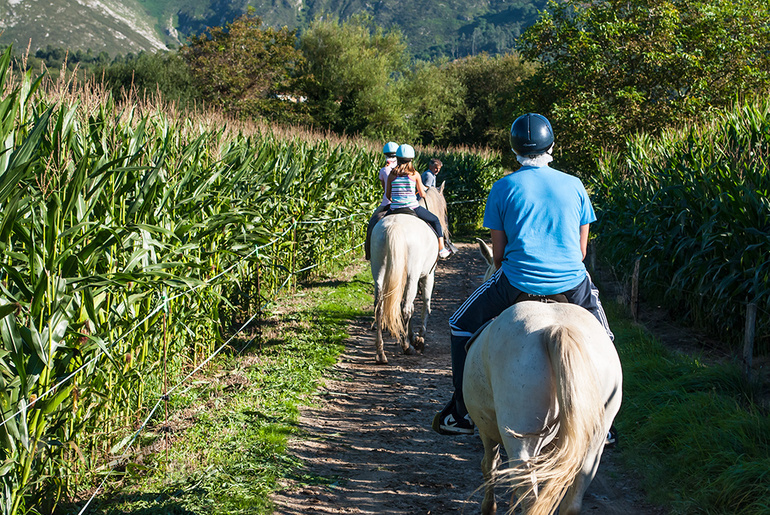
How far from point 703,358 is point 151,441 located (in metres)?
5.88

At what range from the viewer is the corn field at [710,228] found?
613 centimetres

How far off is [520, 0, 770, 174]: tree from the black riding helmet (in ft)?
53.0

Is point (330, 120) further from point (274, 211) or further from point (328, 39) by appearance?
point (274, 211)

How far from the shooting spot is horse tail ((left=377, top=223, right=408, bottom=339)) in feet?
23.0

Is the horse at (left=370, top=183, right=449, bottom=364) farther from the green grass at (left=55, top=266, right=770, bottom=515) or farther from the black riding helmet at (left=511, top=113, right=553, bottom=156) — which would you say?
the black riding helmet at (left=511, top=113, right=553, bottom=156)

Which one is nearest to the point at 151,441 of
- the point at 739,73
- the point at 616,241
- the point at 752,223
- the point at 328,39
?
the point at 752,223

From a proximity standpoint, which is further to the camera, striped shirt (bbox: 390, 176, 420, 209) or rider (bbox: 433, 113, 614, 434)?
striped shirt (bbox: 390, 176, 420, 209)

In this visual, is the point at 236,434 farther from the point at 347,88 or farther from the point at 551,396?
the point at 347,88

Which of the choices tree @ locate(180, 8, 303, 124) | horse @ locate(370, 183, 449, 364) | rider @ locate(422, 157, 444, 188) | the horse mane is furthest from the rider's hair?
tree @ locate(180, 8, 303, 124)

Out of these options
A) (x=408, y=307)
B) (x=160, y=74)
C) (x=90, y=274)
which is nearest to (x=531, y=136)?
(x=90, y=274)

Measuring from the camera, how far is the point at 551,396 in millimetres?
2633

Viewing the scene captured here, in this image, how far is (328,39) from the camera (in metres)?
42.7

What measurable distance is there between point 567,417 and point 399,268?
15.0 ft

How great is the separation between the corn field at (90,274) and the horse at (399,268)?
153 centimetres
